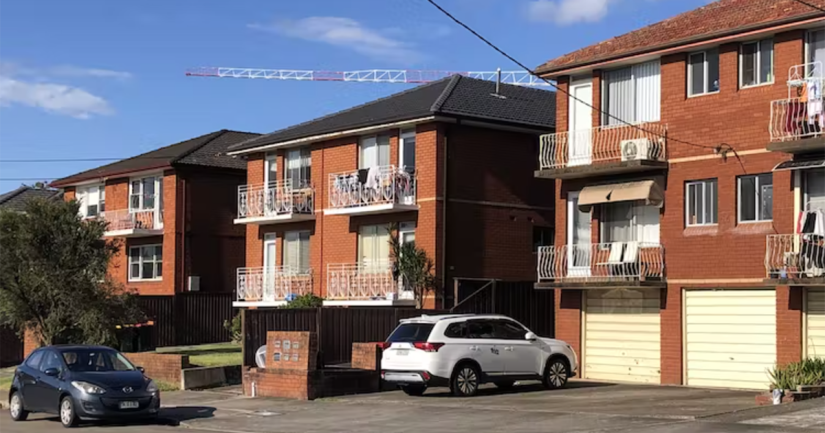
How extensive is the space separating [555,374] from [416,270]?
8.12 m

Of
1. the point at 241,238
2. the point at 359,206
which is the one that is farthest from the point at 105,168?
the point at 359,206

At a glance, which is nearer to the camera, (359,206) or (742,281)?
(742,281)

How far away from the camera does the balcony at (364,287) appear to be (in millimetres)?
31922

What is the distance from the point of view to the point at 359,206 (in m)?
33.2

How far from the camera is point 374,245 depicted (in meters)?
34.1

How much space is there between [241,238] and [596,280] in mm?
21444

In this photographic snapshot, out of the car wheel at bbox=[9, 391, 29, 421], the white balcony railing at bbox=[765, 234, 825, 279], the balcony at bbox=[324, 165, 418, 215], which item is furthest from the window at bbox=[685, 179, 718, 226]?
the car wheel at bbox=[9, 391, 29, 421]

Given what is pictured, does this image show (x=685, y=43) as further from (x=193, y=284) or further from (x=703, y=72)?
(x=193, y=284)

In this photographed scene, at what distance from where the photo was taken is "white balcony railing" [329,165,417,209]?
32375 millimetres

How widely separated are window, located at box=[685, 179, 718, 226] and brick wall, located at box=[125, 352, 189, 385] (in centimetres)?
1282

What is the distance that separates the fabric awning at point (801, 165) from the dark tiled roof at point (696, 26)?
3019 mm

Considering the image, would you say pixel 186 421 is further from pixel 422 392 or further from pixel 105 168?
pixel 105 168

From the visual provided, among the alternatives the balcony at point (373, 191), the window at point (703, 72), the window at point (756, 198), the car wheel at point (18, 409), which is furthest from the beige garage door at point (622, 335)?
the car wheel at point (18, 409)

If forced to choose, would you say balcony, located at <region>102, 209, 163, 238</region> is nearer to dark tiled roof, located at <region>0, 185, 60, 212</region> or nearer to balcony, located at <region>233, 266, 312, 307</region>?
balcony, located at <region>233, 266, 312, 307</region>
